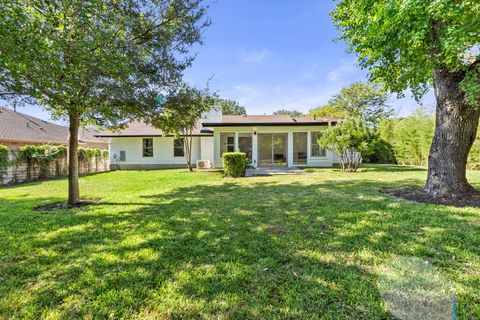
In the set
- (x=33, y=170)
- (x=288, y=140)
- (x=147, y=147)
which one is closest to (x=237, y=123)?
(x=288, y=140)

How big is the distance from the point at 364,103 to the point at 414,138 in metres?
16.4

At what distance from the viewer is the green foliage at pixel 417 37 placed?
167 inches

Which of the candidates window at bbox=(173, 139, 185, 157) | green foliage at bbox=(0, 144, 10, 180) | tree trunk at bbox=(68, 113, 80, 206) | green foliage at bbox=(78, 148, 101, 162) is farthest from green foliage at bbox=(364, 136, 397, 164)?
green foliage at bbox=(0, 144, 10, 180)

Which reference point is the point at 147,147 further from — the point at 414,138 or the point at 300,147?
the point at 414,138

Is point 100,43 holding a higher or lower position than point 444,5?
lower

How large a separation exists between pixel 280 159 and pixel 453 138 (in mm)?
13787

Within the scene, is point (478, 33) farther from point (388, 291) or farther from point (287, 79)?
point (287, 79)

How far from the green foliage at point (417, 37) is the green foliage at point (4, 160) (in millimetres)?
14439

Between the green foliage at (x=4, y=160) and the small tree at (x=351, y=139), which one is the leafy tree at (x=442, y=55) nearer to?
the small tree at (x=351, y=139)

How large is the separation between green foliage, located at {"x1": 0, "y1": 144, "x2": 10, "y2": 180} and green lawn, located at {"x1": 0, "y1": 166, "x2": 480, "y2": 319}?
6.67m

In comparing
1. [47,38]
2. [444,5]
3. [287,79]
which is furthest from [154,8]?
[287,79]

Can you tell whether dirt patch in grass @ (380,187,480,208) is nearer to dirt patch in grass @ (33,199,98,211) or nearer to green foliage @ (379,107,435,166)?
dirt patch in grass @ (33,199,98,211)

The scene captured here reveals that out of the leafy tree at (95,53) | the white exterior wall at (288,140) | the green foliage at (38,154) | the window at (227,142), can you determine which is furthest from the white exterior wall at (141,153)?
the leafy tree at (95,53)

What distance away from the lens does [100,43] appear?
4.40 m
